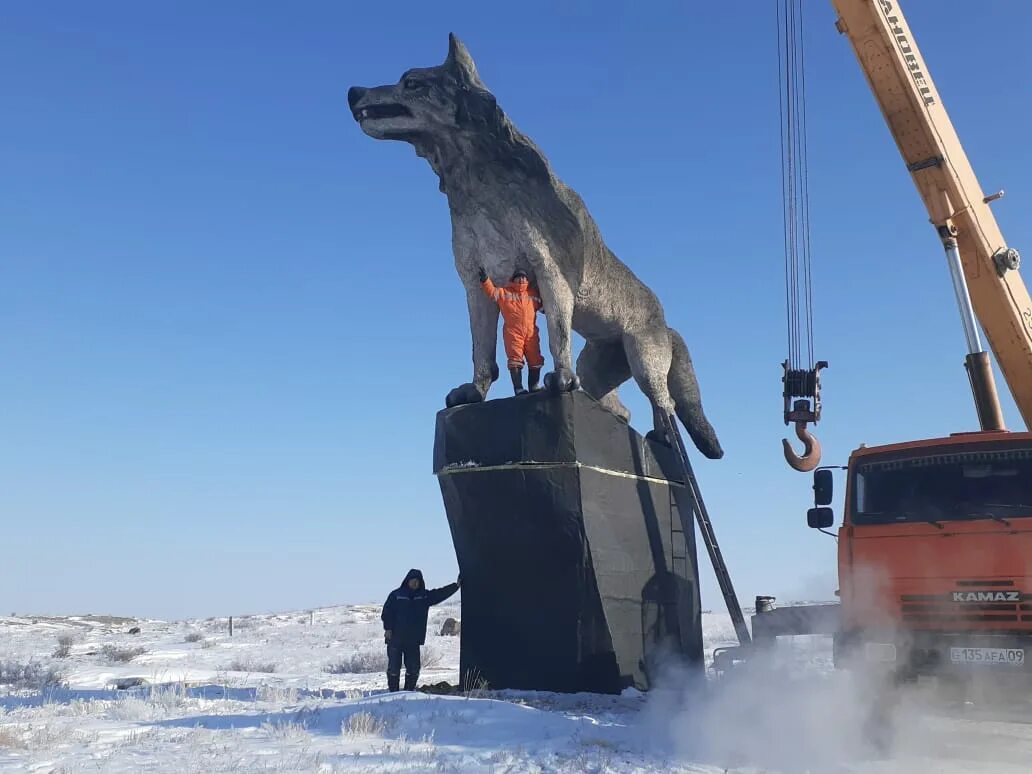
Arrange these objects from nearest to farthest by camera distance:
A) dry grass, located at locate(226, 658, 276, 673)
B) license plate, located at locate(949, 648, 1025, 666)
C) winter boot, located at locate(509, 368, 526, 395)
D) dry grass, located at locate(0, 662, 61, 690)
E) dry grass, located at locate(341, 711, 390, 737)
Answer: dry grass, located at locate(341, 711, 390, 737) → license plate, located at locate(949, 648, 1025, 666) → winter boot, located at locate(509, 368, 526, 395) → dry grass, located at locate(0, 662, 61, 690) → dry grass, located at locate(226, 658, 276, 673)

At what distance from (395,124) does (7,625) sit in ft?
90.7

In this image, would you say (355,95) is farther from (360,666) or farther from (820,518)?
(360,666)

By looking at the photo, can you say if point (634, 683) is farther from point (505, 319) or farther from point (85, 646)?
point (85, 646)

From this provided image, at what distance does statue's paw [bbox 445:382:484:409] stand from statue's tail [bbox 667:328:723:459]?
3.07 m

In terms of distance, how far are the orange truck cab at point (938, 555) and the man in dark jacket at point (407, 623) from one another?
4.16 metres

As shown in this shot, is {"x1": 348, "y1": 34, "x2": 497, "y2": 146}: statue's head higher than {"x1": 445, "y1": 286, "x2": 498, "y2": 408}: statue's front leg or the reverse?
higher

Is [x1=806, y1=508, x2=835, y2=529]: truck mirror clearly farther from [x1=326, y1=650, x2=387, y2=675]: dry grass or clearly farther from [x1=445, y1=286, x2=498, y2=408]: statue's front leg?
[x1=326, y1=650, x2=387, y2=675]: dry grass

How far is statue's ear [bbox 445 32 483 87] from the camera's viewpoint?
877 cm

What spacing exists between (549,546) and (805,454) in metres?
4.01

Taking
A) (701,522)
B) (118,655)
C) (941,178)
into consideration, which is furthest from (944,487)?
(118,655)

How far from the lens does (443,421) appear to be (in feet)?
29.3

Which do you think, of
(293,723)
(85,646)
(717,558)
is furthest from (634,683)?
(85,646)

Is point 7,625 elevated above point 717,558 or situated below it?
below

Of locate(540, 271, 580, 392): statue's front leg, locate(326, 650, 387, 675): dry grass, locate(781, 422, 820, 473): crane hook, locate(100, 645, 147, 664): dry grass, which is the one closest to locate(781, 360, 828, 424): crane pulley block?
locate(781, 422, 820, 473): crane hook
